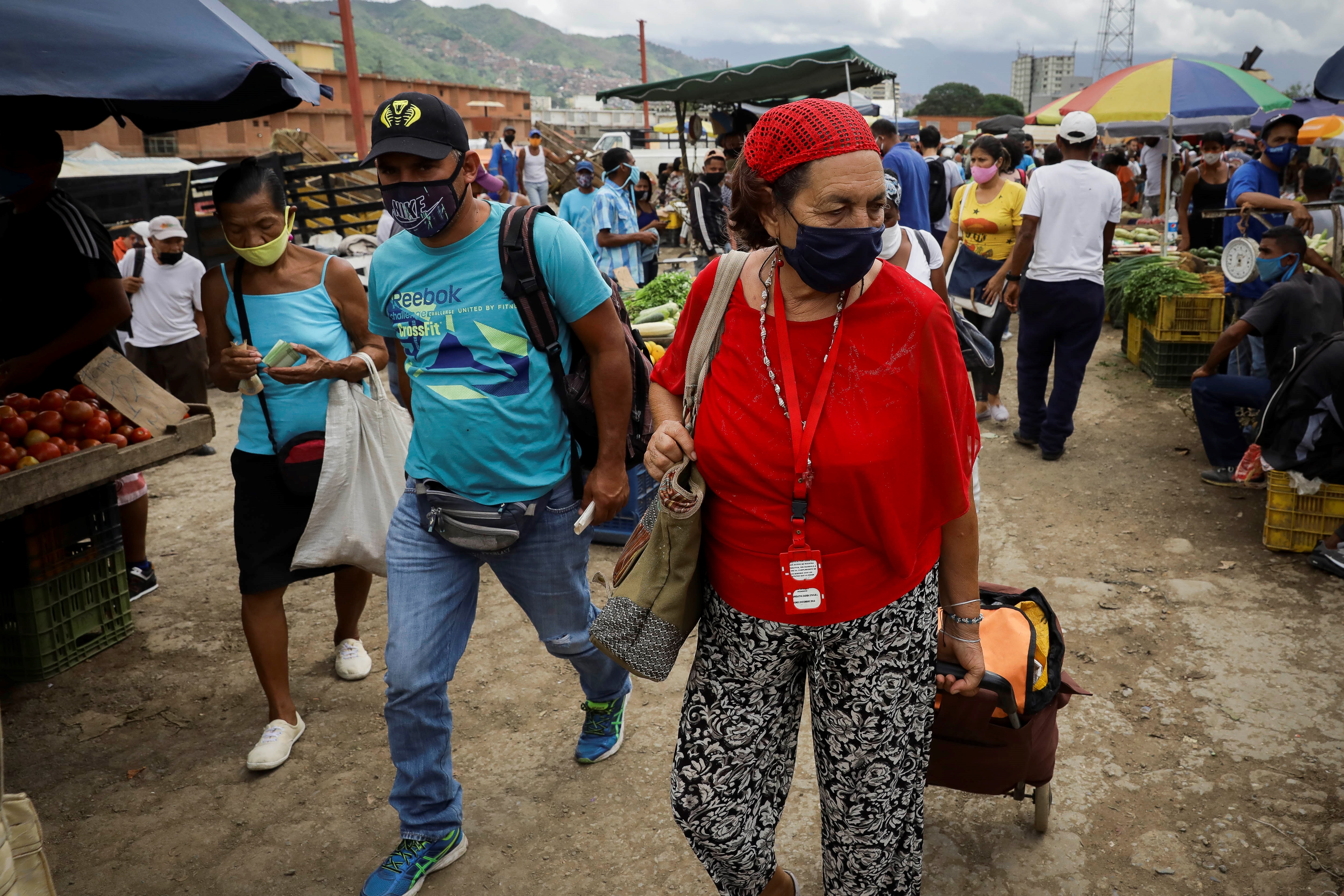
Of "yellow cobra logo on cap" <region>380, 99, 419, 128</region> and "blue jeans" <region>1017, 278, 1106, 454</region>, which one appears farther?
"blue jeans" <region>1017, 278, 1106, 454</region>

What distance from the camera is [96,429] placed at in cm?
361

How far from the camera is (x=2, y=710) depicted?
4.09 m

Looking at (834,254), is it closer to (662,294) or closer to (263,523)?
(263,523)

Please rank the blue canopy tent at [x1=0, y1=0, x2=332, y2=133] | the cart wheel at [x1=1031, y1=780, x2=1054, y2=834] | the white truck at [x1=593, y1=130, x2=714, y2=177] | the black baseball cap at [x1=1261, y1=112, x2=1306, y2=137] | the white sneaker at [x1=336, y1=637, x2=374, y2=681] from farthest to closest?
the white truck at [x1=593, y1=130, x2=714, y2=177] → the black baseball cap at [x1=1261, y1=112, x2=1306, y2=137] → the white sneaker at [x1=336, y1=637, x2=374, y2=681] → the cart wheel at [x1=1031, y1=780, x2=1054, y2=834] → the blue canopy tent at [x1=0, y1=0, x2=332, y2=133]

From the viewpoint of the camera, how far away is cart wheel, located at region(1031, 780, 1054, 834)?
9.60 feet

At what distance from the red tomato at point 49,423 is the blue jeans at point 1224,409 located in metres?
6.01

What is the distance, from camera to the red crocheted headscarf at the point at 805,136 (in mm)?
1828

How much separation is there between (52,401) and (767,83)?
10.1 meters

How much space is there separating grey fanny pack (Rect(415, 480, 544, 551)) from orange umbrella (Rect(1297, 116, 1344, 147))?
10356 millimetres

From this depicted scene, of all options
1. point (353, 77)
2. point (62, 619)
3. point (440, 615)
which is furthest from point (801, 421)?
point (353, 77)

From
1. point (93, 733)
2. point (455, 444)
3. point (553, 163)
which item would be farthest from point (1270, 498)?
point (553, 163)

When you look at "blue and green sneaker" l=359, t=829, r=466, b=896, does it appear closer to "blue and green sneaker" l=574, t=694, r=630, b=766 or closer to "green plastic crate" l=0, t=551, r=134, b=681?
"blue and green sneaker" l=574, t=694, r=630, b=766

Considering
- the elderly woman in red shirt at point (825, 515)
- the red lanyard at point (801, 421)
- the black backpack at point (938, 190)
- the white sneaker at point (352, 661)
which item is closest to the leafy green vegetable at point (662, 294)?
the white sneaker at point (352, 661)

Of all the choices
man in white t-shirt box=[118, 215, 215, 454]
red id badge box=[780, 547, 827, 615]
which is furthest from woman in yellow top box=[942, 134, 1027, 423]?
man in white t-shirt box=[118, 215, 215, 454]
